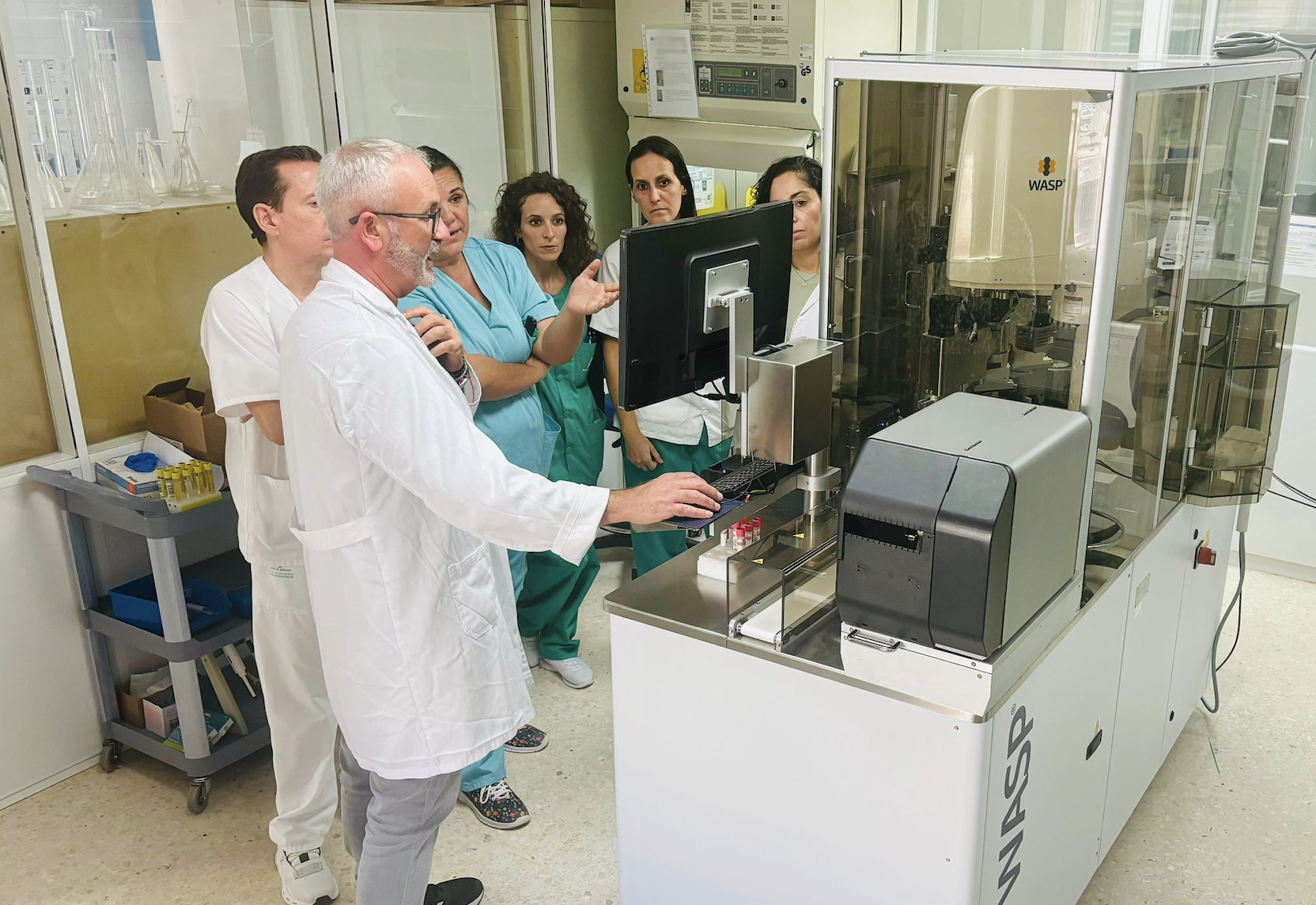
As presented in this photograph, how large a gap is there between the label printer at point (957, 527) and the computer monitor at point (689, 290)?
36cm

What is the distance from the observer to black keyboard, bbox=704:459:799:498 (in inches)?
71.5

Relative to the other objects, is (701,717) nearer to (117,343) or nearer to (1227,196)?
(1227,196)

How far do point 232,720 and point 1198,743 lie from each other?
2369 millimetres

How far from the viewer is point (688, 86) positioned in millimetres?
3281

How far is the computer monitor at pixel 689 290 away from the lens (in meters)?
1.59

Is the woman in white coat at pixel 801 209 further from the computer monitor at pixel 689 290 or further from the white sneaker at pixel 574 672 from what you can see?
the white sneaker at pixel 574 672

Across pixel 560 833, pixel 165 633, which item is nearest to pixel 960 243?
pixel 560 833

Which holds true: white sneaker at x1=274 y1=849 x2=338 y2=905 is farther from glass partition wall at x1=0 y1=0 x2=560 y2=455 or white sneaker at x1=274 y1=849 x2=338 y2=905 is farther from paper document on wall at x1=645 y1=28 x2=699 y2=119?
paper document on wall at x1=645 y1=28 x2=699 y2=119

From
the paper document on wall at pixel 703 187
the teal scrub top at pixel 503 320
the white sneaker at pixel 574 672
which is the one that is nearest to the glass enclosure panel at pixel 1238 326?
the teal scrub top at pixel 503 320

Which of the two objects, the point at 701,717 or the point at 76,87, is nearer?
the point at 701,717

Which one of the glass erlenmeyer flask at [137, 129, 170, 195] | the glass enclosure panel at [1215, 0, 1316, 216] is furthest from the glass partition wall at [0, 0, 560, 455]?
the glass enclosure panel at [1215, 0, 1316, 216]

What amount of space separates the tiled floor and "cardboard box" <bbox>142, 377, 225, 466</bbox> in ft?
2.65

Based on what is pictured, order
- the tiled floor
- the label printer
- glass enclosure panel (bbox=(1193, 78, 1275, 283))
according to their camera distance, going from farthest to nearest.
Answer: the tiled floor → glass enclosure panel (bbox=(1193, 78, 1275, 283)) → the label printer

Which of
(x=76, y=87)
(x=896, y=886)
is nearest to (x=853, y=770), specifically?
(x=896, y=886)
